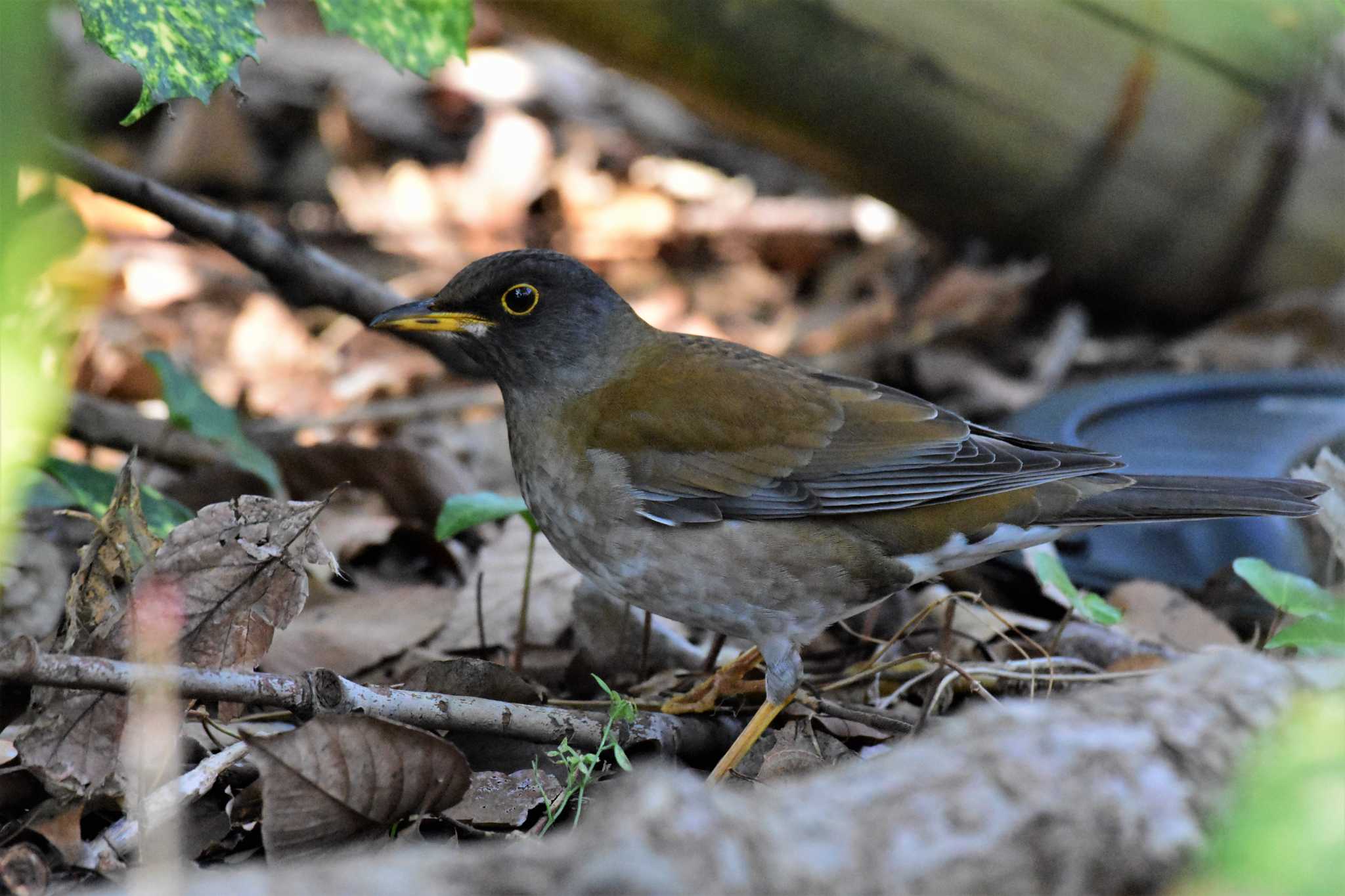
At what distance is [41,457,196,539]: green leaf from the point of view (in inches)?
156

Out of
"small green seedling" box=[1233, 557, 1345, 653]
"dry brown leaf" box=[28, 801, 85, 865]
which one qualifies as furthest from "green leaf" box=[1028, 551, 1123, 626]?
"dry brown leaf" box=[28, 801, 85, 865]

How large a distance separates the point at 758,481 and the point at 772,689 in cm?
64

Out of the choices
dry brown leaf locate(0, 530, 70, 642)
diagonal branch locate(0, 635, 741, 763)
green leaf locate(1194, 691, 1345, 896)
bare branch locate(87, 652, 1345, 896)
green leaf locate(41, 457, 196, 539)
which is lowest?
dry brown leaf locate(0, 530, 70, 642)

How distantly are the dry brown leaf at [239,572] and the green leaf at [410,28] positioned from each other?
4.47 feet

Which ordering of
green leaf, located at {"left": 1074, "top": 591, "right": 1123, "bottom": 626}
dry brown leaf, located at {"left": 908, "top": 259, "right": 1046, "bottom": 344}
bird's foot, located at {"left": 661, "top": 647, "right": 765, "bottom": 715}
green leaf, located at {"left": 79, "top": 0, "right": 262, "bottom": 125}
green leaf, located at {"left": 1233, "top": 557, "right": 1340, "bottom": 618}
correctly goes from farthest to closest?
1. dry brown leaf, located at {"left": 908, "top": 259, "right": 1046, "bottom": 344}
2. bird's foot, located at {"left": 661, "top": 647, "right": 765, "bottom": 715}
3. green leaf, located at {"left": 1074, "top": 591, "right": 1123, "bottom": 626}
4. green leaf, located at {"left": 1233, "top": 557, "right": 1340, "bottom": 618}
5. green leaf, located at {"left": 79, "top": 0, "right": 262, "bottom": 125}

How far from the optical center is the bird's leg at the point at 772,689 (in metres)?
3.66

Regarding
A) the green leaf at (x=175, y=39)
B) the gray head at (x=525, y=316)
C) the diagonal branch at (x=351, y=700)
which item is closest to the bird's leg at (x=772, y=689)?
the diagonal branch at (x=351, y=700)

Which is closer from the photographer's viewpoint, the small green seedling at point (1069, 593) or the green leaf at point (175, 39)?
the green leaf at point (175, 39)

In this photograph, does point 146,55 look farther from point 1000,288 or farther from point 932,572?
point 1000,288

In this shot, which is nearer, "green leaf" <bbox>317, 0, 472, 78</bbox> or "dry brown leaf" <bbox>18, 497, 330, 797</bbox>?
"dry brown leaf" <bbox>18, 497, 330, 797</bbox>

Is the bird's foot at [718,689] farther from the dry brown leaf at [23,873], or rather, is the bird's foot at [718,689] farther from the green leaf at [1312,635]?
the dry brown leaf at [23,873]

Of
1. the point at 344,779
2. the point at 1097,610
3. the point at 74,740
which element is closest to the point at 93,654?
the point at 74,740

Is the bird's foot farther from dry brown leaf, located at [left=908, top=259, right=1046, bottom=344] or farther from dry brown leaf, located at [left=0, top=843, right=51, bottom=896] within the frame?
dry brown leaf, located at [left=908, top=259, right=1046, bottom=344]

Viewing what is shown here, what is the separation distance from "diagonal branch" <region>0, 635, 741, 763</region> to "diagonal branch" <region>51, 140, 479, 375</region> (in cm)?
187
